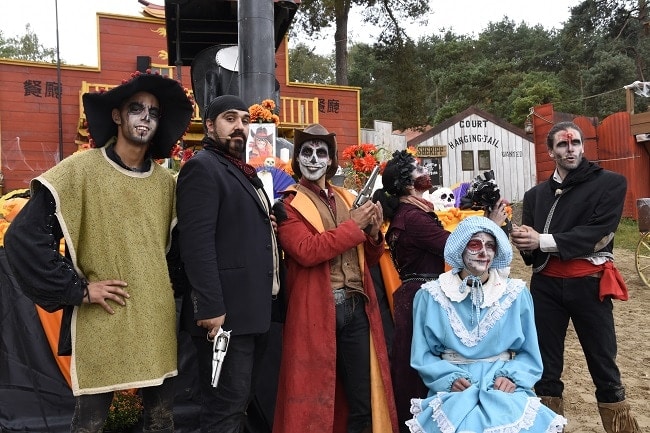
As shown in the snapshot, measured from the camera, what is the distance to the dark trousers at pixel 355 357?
2979 millimetres

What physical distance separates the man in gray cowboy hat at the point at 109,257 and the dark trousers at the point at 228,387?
139mm

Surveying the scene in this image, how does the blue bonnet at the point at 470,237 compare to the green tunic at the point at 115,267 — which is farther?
the blue bonnet at the point at 470,237

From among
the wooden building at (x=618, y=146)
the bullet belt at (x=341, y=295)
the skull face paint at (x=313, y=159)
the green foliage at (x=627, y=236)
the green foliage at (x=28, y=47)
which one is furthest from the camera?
the green foliage at (x=28, y=47)

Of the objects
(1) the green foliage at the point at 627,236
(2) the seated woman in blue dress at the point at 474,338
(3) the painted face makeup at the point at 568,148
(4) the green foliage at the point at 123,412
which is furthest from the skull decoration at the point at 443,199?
(1) the green foliage at the point at 627,236

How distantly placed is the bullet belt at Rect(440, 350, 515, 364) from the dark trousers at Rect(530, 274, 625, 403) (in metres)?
0.60

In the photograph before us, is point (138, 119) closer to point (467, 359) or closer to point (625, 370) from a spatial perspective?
point (467, 359)

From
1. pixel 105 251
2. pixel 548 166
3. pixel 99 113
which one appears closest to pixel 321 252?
pixel 105 251

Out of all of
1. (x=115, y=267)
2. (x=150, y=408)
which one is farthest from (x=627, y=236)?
(x=115, y=267)

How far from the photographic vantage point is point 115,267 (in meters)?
2.35

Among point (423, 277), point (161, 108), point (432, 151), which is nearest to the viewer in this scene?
point (161, 108)

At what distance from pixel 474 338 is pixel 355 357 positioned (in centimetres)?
60

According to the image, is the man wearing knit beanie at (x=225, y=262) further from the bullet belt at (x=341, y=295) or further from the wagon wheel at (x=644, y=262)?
the wagon wheel at (x=644, y=262)

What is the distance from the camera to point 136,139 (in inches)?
96.3

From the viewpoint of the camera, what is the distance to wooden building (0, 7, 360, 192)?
46.3ft
